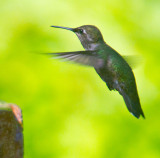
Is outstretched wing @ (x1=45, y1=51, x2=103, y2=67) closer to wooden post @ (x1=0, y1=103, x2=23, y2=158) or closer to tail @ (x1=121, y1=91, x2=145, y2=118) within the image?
tail @ (x1=121, y1=91, x2=145, y2=118)

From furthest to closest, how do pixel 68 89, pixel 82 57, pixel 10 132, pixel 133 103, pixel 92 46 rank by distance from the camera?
pixel 68 89, pixel 92 46, pixel 133 103, pixel 82 57, pixel 10 132

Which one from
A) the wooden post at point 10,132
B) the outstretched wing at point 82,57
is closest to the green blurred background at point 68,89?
the outstretched wing at point 82,57

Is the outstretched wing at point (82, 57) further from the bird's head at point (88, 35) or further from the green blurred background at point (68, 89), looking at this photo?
the green blurred background at point (68, 89)

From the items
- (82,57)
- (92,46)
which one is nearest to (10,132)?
(82,57)

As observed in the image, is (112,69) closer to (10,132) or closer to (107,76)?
(107,76)

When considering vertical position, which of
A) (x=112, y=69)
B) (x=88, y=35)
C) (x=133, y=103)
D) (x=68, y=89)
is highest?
(x=88, y=35)

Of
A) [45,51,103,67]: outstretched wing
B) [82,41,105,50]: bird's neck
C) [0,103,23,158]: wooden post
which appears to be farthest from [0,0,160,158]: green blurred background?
[0,103,23,158]: wooden post
